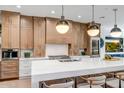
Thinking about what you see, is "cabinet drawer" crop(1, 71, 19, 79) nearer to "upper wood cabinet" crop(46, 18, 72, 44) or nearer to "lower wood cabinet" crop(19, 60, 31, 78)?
"lower wood cabinet" crop(19, 60, 31, 78)

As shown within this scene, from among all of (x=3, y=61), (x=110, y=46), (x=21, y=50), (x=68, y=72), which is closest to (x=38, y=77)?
(x=68, y=72)

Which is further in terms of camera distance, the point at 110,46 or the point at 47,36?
the point at 110,46

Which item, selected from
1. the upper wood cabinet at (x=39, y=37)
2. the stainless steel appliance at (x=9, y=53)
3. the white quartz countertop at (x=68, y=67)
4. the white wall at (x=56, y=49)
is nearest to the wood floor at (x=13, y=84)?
the stainless steel appliance at (x=9, y=53)

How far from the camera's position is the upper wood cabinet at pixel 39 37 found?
6465mm

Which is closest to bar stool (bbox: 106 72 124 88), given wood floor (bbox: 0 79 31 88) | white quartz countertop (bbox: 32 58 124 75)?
white quartz countertop (bbox: 32 58 124 75)

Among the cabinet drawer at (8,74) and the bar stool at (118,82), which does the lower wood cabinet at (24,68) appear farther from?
the bar stool at (118,82)

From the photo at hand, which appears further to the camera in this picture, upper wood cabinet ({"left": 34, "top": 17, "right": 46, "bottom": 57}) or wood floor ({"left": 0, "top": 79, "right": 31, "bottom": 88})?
upper wood cabinet ({"left": 34, "top": 17, "right": 46, "bottom": 57})

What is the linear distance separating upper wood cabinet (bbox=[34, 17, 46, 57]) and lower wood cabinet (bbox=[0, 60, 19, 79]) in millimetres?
1114

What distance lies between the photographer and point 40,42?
21.5 feet

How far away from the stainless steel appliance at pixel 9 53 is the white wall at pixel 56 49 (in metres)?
1.65

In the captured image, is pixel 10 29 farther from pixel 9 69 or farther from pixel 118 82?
pixel 118 82

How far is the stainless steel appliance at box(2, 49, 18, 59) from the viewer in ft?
18.2
